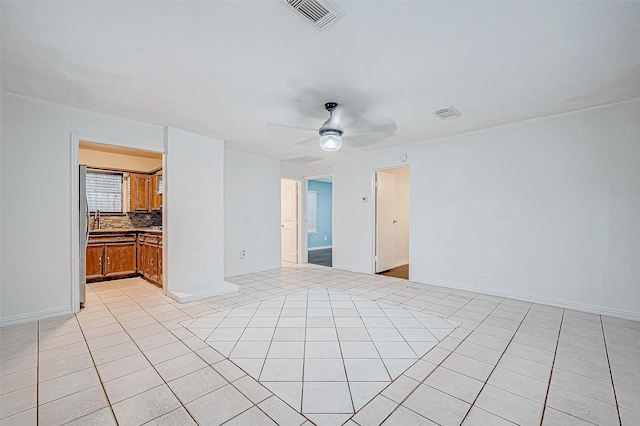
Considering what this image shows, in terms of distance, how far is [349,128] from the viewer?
161 inches

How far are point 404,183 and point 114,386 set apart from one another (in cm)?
620

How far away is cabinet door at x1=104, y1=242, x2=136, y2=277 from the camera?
16.5ft

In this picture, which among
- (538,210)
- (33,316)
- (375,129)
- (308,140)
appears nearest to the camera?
(33,316)

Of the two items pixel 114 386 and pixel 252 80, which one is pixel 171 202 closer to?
pixel 252 80

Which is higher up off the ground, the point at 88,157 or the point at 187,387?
the point at 88,157

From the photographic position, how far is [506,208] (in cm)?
404

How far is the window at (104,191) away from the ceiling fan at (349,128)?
3.81 m

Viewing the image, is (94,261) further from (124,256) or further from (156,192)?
(156,192)

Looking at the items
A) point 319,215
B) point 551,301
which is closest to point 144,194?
point 319,215

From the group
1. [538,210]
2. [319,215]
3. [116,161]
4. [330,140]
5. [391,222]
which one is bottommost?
[391,222]

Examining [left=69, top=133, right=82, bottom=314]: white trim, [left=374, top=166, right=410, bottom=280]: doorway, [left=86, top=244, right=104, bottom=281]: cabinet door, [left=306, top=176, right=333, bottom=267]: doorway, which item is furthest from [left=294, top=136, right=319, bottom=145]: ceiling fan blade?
[left=306, top=176, right=333, bottom=267]: doorway

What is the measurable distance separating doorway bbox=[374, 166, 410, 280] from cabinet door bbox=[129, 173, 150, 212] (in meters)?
4.66

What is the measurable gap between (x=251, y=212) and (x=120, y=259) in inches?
97.7

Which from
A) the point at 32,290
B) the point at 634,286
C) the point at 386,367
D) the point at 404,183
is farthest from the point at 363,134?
the point at 32,290
